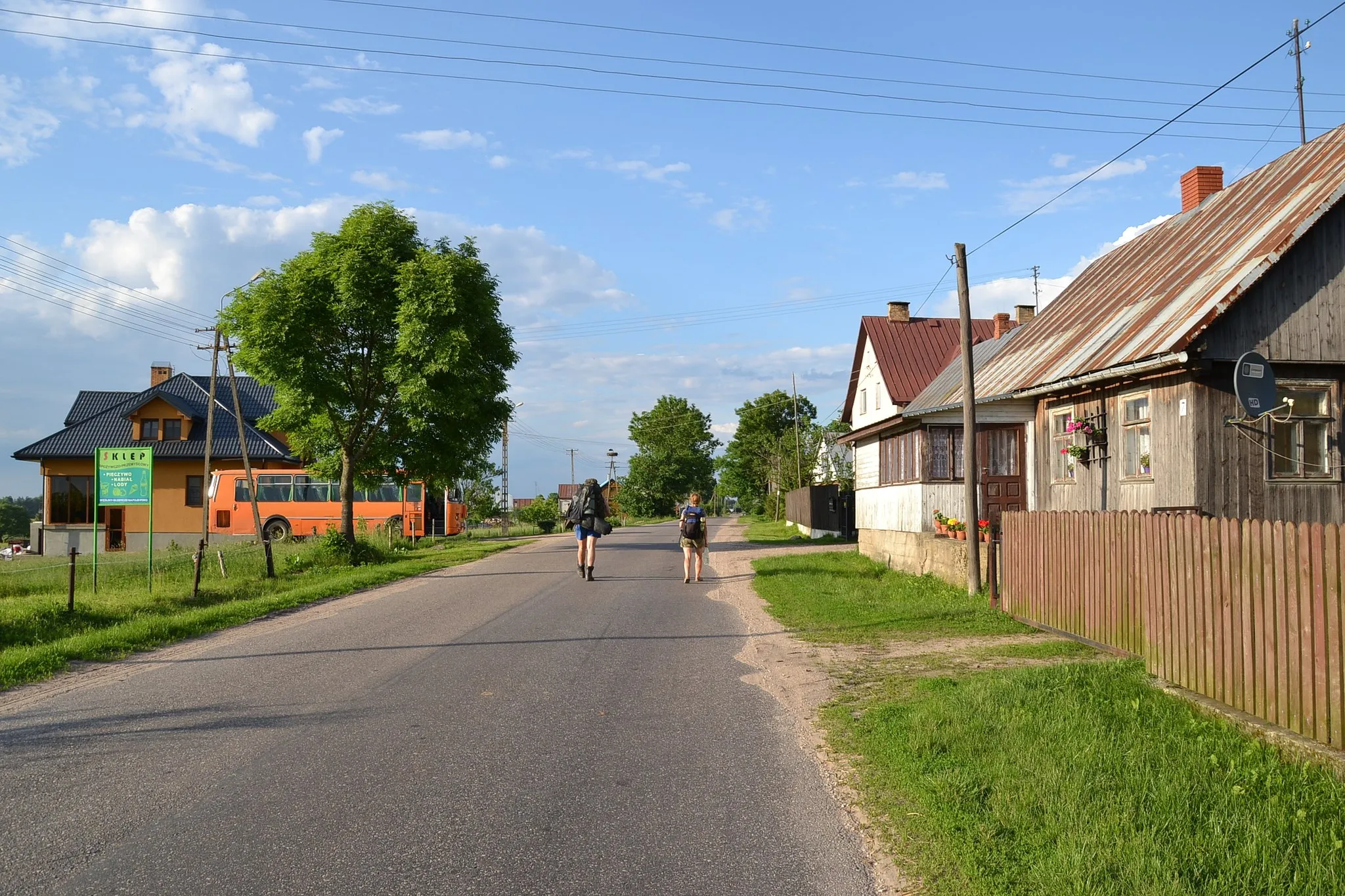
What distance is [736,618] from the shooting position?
13367 millimetres

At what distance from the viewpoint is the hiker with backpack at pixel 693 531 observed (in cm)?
1811

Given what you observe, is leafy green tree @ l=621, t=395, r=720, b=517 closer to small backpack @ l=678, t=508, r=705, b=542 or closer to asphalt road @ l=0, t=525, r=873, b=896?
small backpack @ l=678, t=508, r=705, b=542

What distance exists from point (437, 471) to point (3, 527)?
197 ft

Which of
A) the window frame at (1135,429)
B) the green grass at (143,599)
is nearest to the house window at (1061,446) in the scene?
the window frame at (1135,429)

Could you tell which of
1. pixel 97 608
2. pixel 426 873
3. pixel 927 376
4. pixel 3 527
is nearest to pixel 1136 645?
pixel 426 873

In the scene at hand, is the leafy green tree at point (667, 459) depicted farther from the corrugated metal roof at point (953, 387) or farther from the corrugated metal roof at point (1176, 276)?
the corrugated metal roof at point (1176, 276)

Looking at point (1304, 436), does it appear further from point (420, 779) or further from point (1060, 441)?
point (420, 779)

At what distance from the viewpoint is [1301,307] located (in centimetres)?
1320

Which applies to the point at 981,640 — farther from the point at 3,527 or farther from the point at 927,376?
the point at 3,527

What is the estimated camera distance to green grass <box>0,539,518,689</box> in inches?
423

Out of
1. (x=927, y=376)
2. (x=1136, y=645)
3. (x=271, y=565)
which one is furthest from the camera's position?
(x=927, y=376)

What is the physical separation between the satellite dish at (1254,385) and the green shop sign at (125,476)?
Answer: 16.1m

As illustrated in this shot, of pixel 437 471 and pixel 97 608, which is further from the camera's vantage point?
pixel 437 471

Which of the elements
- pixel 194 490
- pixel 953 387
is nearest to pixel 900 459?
pixel 953 387
